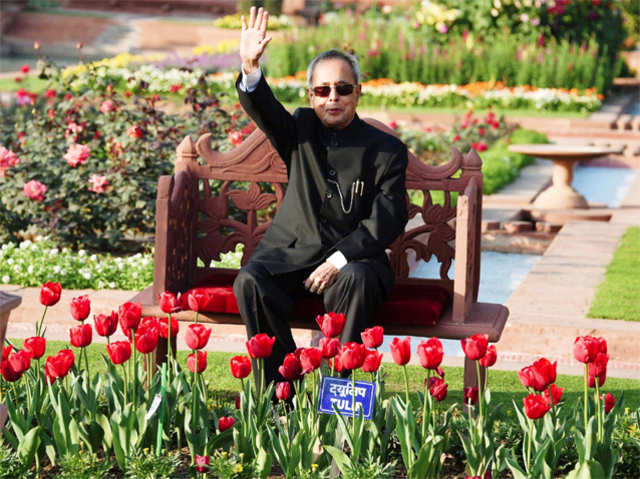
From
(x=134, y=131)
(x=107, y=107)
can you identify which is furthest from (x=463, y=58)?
(x=134, y=131)

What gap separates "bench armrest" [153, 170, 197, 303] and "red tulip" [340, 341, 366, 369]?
1630 mm

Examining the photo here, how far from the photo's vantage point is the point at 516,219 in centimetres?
983

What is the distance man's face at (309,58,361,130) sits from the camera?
445cm

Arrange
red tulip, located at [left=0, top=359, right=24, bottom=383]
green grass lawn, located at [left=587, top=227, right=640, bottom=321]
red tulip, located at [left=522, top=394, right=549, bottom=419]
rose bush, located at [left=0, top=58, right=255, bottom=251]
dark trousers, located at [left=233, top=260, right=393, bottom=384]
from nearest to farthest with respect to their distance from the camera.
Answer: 1. red tulip, located at [left=522, top=394, right=549, bottom=419]
2. red tulip, located at [left=0, top=359, right=24, bottom=383]
3. dark trousers, located at [left=233, top=260, right=393, bottom=384]
4. green grass lawn, located at [left=587, top=227, right=640, bottom=321]
5. rose bush, located at [left=0, top=58, right=255, bottom=251]

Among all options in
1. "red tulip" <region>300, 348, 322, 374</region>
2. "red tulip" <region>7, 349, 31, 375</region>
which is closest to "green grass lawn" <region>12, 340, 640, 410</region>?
A: "red tulip" <region>7, 349, 31, 375</region>

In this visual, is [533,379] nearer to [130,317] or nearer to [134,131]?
[130,317]

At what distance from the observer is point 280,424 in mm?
3469

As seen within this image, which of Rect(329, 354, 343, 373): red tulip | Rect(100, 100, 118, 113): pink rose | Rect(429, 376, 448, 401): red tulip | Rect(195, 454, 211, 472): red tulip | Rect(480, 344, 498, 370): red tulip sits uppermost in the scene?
Rect(100, 100, 118, 113): pink rose

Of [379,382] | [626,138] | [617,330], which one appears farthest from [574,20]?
[379,382]

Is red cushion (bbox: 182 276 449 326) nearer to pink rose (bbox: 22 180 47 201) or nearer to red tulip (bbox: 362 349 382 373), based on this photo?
red tulip (bbox: 362 349 382 373)

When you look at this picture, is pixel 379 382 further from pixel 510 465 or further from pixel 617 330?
pixel 617 330

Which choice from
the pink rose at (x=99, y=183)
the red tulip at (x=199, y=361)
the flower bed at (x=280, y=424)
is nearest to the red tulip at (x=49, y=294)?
the flower bed at (x=280, y=424)

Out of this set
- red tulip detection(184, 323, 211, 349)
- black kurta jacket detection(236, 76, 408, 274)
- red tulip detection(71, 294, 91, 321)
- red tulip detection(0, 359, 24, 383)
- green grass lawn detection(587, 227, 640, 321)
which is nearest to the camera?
red tulip detection(184, 323, 211, 349)

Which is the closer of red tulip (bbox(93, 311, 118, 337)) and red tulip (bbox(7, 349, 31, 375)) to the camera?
red tulip (bbox(7, 349, 31, 375))
